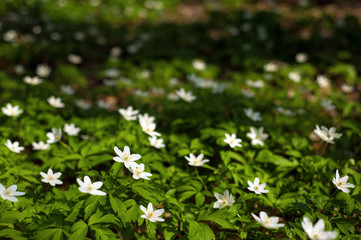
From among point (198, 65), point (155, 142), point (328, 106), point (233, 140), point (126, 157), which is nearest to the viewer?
point (126, 157)

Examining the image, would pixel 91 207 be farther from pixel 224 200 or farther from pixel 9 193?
pixel 224 200

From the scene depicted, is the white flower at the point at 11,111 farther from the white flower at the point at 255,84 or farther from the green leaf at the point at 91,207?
the white flower at the point at 255,84

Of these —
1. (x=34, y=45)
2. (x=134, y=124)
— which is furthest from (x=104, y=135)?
(x=34, y=45)

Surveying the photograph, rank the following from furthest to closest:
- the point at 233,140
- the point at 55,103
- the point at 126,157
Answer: the point at 55,103 → the point at 233,140 → the point at 126,157

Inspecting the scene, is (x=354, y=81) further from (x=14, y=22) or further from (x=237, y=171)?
(x=14, y=22)

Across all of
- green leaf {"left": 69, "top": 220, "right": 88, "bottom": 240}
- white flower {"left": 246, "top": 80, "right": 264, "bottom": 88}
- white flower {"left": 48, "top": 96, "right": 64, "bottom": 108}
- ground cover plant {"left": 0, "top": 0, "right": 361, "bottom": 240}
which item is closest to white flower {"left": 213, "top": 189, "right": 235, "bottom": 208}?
ground cover plant {"left": 0, "top": 0, "right": 361, "bottom": 240}

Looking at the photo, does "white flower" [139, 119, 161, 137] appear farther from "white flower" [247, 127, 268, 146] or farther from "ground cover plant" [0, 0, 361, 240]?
"white flower" [247, 127, 268, 146]

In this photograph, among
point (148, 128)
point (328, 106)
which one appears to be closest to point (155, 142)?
point (148, 128)
